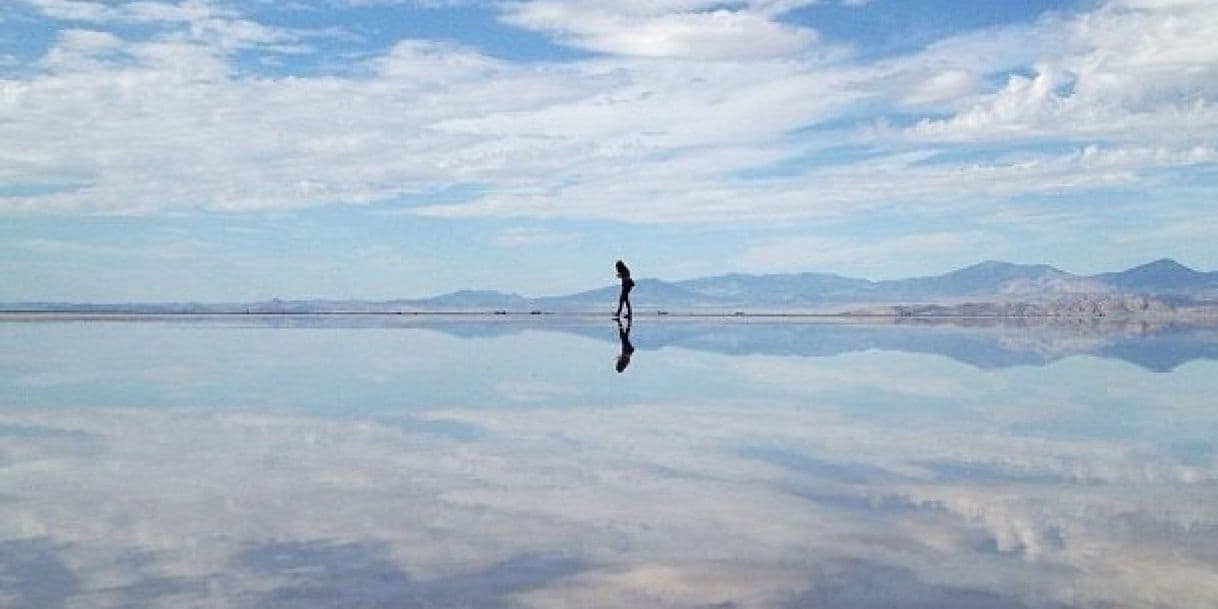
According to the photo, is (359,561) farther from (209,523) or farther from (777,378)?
(777,378)

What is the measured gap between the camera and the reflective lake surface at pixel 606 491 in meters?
7.02

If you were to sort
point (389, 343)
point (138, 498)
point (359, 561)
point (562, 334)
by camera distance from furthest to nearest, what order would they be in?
point (562, 334) → point (389, 343) → point (138, 498) → point (359, 561)

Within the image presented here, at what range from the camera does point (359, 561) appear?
7562 mm

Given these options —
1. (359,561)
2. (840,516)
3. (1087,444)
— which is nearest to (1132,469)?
(1087,444)

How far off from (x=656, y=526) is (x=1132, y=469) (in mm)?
5617

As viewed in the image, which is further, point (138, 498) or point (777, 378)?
point (777, 378)

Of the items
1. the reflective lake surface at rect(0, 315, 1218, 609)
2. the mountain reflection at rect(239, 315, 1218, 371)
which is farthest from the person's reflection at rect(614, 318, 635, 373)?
the reflective lake surface at rect(0, 315, 1218, 609)

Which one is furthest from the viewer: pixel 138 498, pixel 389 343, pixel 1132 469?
pixel 389 343

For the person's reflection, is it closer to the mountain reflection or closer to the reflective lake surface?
the mountain reflection

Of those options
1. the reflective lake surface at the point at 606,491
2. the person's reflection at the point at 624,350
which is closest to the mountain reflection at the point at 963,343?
the person's reflection at the point at 624,350

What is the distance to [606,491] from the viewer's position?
33.6 feet

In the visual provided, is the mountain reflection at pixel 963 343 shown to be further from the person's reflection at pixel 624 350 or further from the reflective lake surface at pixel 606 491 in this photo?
the reflective lake surface at pixel 606 491

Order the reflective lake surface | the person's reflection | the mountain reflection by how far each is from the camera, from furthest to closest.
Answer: the mountain reflection
the person's reflection
the reflective lake surface

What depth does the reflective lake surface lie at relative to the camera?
7.02m
